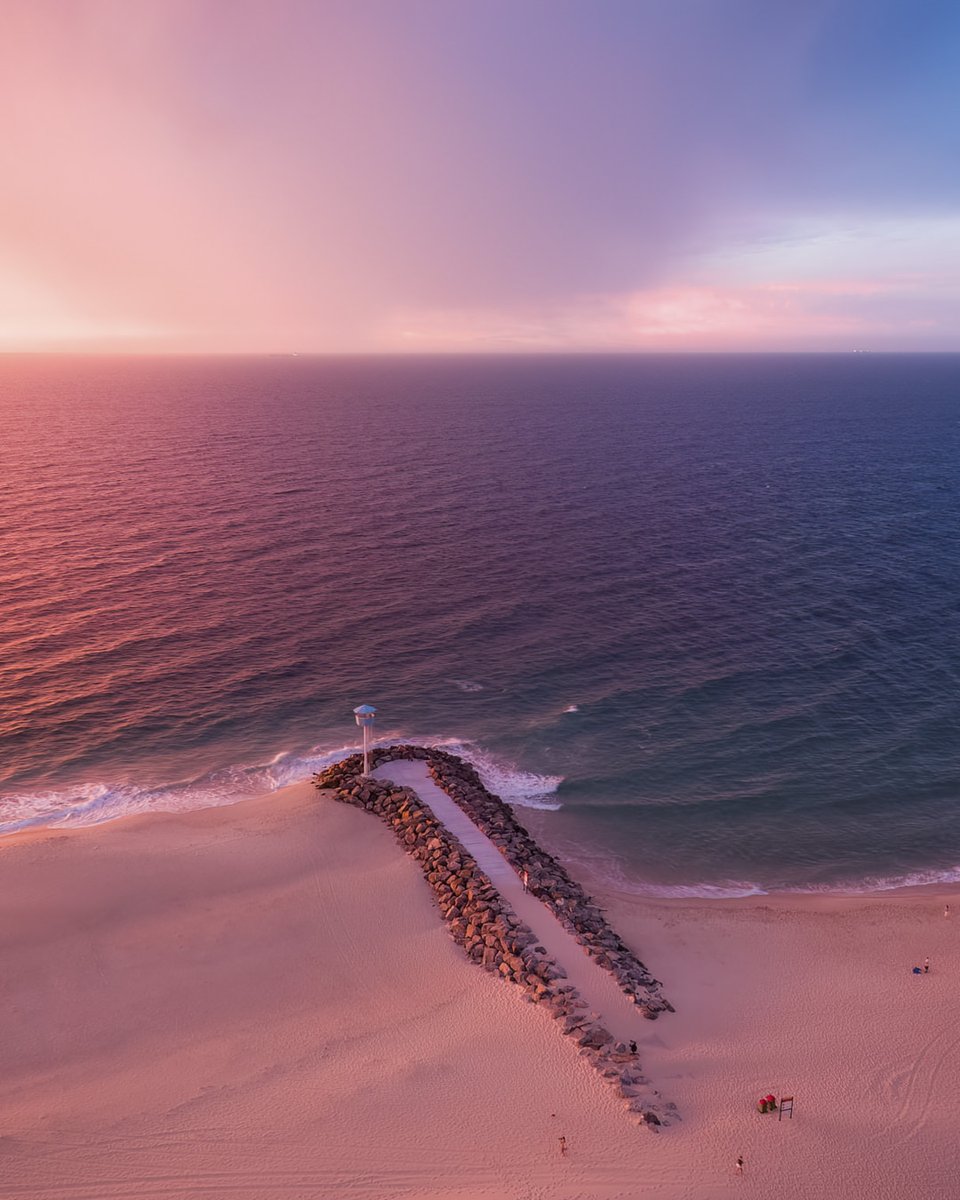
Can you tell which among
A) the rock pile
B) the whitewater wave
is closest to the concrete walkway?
the rock pile

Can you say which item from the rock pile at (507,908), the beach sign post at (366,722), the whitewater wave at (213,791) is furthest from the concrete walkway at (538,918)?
the whitewater wave at (213,791)

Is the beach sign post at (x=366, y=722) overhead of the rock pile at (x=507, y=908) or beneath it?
overhead

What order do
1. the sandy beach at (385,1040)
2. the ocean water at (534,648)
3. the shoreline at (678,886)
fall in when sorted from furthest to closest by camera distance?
the ocean water at (534,648), the shoreline at (678,886), the sandy beach at (385,1040)

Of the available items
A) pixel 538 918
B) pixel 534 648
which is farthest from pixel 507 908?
pixel 534 648

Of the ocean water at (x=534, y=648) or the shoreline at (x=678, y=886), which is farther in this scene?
the ocean water at (x=534, y=648)

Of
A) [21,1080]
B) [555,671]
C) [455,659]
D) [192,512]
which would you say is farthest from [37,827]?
[192,512]

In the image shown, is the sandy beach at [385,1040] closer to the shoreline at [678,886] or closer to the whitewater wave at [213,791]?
the shoreline at [678,886]

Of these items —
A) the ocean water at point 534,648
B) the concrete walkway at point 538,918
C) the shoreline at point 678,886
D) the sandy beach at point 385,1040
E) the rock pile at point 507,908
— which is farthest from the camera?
the ocean water at point 534,648

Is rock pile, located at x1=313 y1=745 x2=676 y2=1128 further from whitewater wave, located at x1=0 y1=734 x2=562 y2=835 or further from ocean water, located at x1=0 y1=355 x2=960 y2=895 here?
ocean water, located at x1=0 y1=355 x2=960 y2=895
